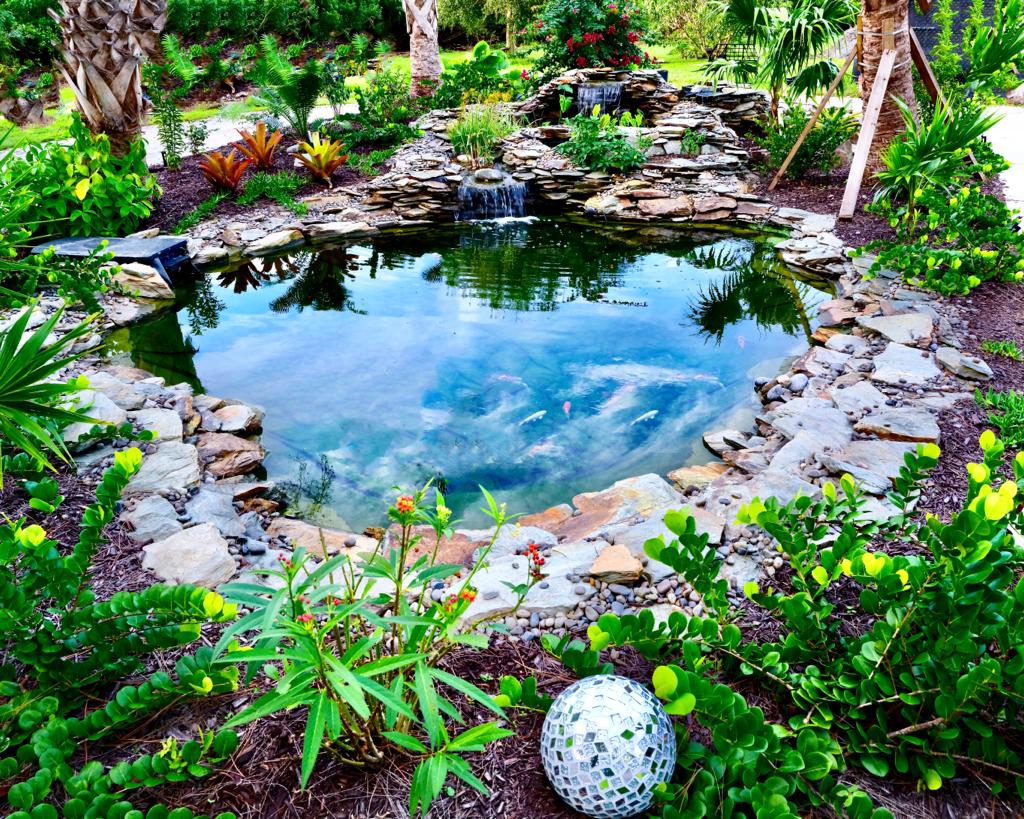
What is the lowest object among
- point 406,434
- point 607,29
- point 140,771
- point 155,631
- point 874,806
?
point 406,434

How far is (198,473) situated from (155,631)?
74.7 inches

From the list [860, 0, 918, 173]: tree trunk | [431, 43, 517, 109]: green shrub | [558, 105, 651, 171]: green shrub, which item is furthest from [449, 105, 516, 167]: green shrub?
[860, 0, 918, 173]: tree trunk

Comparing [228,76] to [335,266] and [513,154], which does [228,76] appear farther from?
[335,266]

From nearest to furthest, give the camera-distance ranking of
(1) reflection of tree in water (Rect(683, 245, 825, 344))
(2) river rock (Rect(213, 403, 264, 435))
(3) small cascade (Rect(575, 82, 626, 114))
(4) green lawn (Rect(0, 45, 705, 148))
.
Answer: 1. (2) river rock (Rect(213, 403, 264, 435))
2. (1) reflection of tree in water (Rect(683, 245, 825, 344))
3. (3) small cascade (Rect(575, 82, 626, 114))
4. (4) green lawn (Rect(0, 45, 705, 148))

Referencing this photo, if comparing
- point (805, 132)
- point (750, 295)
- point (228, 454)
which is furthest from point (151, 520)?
point (805, 132)

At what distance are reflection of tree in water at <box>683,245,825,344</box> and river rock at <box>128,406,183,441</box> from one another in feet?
13.6

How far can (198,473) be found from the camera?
11.5ft

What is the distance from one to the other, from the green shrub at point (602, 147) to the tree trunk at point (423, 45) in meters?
4.10

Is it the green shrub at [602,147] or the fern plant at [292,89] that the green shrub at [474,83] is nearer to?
the fern plant at [292,89]

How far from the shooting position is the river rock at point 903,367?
4.04 m

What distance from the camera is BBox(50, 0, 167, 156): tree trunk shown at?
22.8 ft

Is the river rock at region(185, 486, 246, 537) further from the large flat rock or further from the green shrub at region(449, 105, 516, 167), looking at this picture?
the green shrub at region(449, 105, 516, 167)

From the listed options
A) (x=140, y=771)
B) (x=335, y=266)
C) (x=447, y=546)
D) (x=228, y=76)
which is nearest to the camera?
(x=140, y=771)

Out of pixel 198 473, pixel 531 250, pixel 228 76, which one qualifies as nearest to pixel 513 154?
pixel 531 250
